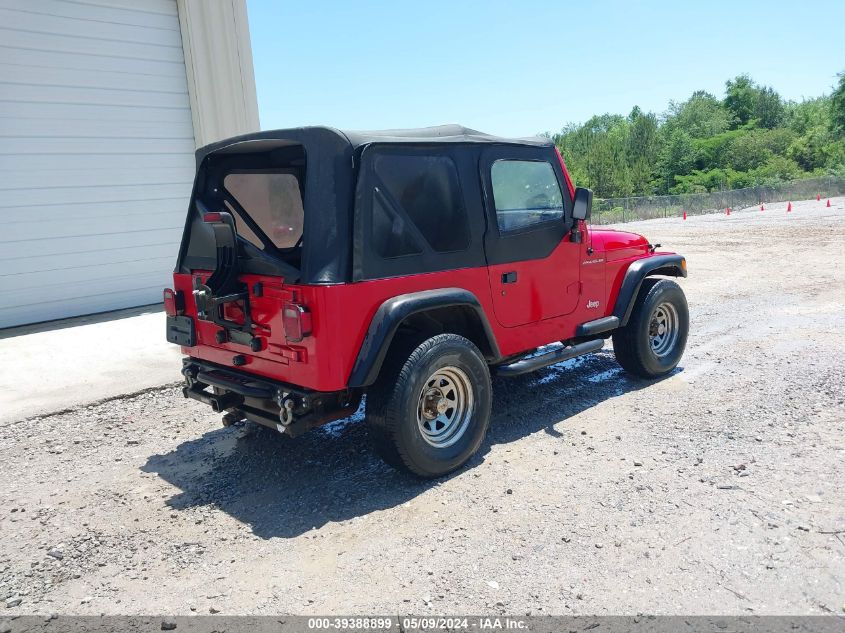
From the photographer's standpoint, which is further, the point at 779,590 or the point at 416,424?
the point at 416,424

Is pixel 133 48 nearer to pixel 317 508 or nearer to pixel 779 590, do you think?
pixel 317 508

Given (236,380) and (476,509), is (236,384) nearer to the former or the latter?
(236,380)

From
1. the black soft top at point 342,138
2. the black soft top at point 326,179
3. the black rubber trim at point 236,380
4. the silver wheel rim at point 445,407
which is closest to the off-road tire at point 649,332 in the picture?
the black soft top at point 342,138

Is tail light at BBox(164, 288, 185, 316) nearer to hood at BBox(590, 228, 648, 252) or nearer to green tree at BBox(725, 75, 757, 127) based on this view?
hood at BBox(590, 228, 648, 252)

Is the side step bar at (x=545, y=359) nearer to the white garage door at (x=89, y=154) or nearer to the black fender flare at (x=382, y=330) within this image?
the black fender flare at (x=382, y=330)

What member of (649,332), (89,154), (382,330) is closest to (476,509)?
(382,330)

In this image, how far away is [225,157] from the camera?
4539mm

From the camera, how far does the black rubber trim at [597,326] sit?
17.2 feet

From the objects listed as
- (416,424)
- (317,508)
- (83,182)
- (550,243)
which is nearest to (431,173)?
(550,243)

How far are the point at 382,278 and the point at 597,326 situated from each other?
229 centimetres

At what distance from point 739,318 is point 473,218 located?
5.49 m

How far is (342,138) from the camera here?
12.1 feet

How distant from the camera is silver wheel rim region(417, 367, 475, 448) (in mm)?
4051

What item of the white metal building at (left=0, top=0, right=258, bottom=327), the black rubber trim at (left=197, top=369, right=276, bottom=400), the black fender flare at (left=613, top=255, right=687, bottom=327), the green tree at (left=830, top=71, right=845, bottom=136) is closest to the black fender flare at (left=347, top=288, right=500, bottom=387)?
the black rubber trim at (left=197, top=369, right=276, bottom=400)
